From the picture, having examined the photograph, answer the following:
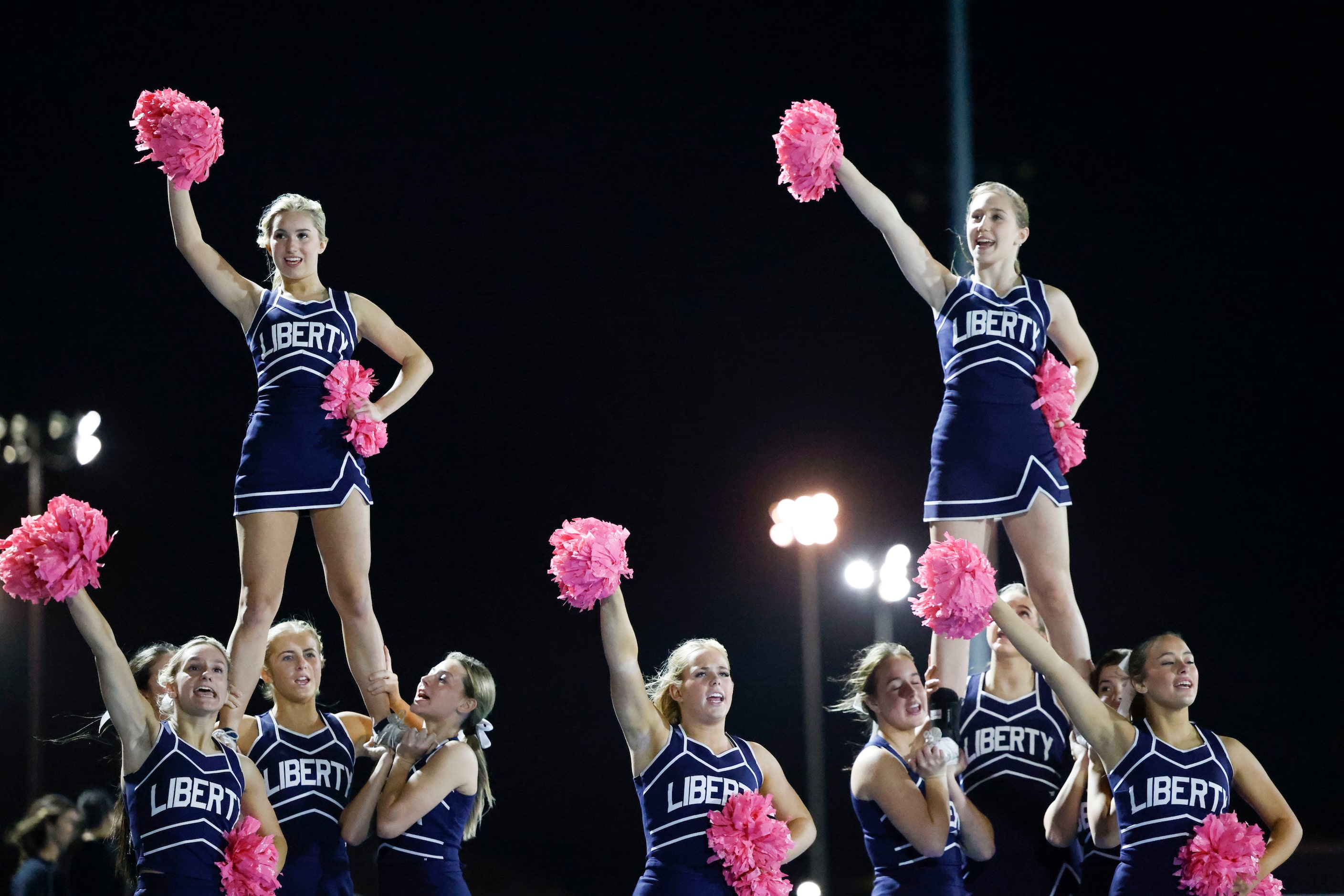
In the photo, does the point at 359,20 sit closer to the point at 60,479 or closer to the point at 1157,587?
the point at 60,479

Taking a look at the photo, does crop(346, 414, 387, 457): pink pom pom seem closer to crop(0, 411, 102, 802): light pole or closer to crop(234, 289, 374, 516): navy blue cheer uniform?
crop(234, 289, 374, 516): navy blue cheer uniform

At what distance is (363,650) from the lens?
428 cm

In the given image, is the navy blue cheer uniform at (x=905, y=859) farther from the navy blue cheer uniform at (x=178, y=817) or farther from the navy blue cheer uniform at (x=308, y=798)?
the navy blue cheer uniform at (x=178, y=817)

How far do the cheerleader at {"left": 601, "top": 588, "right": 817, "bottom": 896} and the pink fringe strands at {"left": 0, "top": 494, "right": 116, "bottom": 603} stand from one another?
51.0 inches

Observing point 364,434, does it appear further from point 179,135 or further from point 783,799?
point 783,799

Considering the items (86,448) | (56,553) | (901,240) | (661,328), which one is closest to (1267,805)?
(901,240)

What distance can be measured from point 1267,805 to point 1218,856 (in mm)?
347

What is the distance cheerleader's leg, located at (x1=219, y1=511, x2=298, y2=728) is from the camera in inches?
161

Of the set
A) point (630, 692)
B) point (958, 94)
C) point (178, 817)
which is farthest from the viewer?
point (958, 94)

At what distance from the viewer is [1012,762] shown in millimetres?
4176

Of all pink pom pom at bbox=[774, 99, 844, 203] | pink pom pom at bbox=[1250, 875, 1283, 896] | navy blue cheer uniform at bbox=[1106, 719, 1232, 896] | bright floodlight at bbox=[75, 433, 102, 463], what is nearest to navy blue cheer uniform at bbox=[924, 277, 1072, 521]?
pink pom pom at bbox=[774, 99, 844, 203]

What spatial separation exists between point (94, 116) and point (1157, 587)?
33.1 feet

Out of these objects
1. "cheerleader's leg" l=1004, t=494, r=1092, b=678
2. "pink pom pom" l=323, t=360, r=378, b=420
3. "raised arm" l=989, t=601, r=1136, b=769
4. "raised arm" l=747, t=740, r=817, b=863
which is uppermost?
"pink pom pom" l=323, t=360, r=378, b=420

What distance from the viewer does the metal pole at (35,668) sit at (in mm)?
10195
